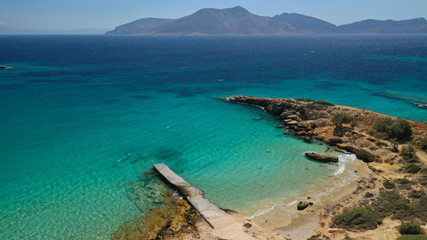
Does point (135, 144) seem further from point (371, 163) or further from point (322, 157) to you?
point (371, 163)

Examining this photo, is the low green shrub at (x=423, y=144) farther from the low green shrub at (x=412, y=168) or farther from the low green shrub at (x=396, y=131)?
the low green shrub at (x=412, y=168)

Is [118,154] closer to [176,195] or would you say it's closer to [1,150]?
[176,195]

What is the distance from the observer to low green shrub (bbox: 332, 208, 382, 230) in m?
22.4

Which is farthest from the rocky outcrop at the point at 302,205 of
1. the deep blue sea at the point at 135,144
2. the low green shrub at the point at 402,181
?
the low green shrub at the point at 402,181

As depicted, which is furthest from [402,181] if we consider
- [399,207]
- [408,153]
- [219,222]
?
[219,222]

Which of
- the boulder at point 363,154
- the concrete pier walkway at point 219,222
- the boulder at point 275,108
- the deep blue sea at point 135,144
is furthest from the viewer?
the boulder at point 275,108

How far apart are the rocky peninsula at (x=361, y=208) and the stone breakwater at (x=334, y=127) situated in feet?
0.46

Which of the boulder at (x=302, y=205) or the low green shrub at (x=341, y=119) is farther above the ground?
the low green shrub at (x=341, y=119)

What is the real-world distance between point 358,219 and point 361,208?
1.90 metres

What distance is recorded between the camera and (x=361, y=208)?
24.5m

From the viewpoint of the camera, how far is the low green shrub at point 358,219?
22.4 m

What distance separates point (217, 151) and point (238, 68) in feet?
253

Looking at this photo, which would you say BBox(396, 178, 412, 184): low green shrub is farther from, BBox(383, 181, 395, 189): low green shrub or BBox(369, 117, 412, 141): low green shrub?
BBox(369, 117, 412, 141): low green shrub

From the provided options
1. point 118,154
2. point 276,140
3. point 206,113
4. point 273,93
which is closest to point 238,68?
point 273,93
